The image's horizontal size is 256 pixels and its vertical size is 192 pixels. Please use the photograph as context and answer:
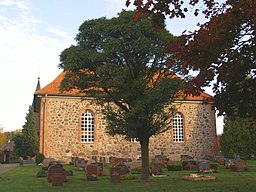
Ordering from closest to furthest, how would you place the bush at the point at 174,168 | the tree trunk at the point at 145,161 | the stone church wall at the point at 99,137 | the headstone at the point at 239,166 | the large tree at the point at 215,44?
the large tree at the point at 215,44
the tree trunk at the point at 145,161
the headstone at the point at 239,166
the bush at the point at 174,168
the stone church wall at the point at 99,137

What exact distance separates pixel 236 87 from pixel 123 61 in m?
6.38

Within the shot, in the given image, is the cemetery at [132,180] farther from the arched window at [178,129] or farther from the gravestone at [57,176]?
the arched window at [178,129]

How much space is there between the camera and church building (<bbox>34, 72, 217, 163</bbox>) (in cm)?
2645

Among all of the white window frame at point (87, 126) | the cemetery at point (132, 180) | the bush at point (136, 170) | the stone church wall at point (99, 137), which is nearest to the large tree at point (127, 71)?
the cemetery at point (132, 180)

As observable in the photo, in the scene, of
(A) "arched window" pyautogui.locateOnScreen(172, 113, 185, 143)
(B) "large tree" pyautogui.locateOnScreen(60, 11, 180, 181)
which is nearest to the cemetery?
(B) "large tree" pyautogui.locateOnScreen(60, 11, 180, 181)

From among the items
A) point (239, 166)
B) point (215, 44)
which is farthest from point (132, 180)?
point (215, 44)

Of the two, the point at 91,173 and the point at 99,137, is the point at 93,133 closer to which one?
the point at 99,137

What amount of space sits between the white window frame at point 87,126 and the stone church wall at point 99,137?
33cm

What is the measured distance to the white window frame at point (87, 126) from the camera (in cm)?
2723

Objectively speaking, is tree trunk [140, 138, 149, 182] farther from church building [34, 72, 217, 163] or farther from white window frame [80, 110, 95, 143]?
white window frame [80, 110, 95, 143]

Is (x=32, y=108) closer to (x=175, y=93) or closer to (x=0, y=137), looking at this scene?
(x=0, y=137)

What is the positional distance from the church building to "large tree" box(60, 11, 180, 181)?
12014 mm

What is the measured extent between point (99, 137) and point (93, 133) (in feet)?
1.93

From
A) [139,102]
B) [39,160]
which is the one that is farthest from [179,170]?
[39,160]
